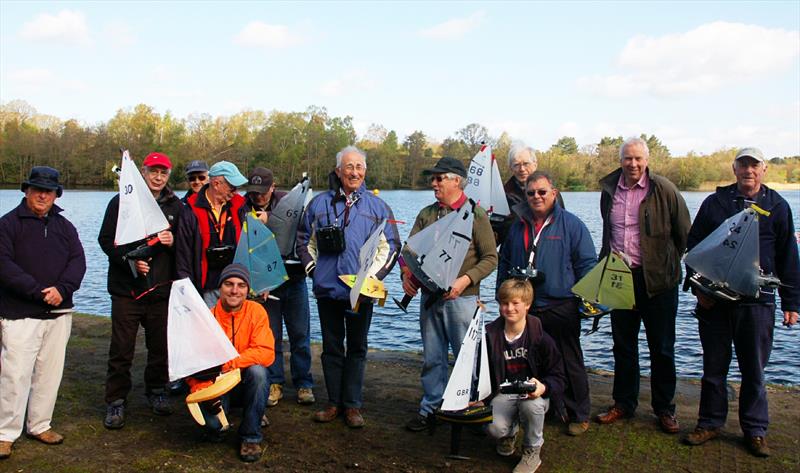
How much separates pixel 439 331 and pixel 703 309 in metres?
2.20

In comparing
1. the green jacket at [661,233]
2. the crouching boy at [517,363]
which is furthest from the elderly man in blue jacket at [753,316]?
the crouching boy at [517,363]

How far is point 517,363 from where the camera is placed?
5.00m

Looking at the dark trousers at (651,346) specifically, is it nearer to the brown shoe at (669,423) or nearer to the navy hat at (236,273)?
the brown shoe at (669,423)

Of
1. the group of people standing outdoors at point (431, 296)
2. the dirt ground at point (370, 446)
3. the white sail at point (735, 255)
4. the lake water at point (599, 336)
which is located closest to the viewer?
the dirt ground at point (370, 446)

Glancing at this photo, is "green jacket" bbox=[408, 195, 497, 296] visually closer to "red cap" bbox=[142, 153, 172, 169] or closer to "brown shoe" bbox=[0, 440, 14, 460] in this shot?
"red cap" bbox=[142, 153, 172, 169]

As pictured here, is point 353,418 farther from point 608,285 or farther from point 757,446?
point 757,446

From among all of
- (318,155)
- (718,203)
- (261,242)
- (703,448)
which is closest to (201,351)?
(261,242)

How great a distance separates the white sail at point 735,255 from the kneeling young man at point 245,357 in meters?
3.58

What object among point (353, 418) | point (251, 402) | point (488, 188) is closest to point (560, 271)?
point (488, 188)

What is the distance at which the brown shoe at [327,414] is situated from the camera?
563 centimetres

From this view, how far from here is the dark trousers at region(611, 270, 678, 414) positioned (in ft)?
18.0

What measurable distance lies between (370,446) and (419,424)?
1.80 feet

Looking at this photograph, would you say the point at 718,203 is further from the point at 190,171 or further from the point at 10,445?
the point at 10,445

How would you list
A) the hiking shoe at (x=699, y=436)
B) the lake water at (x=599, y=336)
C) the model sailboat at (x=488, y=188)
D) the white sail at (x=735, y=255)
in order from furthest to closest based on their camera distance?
the lake water at (x=599, y=336) < the model sailboat at (x=488, y=188) < the hiking shoe at (x=699, y=436) < the white sail at (x=735, y=255)
